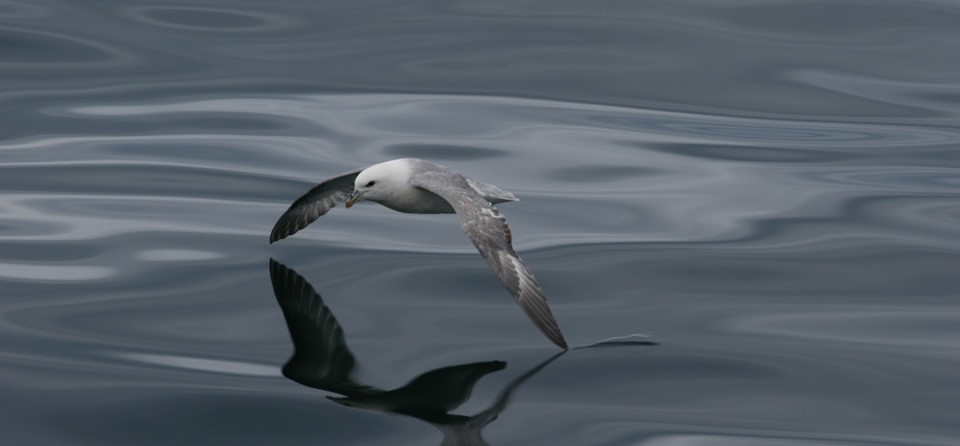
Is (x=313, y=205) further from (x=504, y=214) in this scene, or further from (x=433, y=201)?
(x=504, y=214)

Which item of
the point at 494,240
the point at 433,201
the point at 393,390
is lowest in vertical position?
the point at 393,390

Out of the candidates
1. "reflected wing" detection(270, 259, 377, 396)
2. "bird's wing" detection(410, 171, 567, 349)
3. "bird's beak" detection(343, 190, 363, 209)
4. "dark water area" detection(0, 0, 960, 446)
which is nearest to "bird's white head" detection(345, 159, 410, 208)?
"bird's beak" detection(343, 190, 363, 209)

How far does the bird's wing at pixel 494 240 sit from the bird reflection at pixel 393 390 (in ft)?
0.87

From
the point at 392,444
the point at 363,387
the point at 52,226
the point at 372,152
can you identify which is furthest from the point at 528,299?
the point at 372,152

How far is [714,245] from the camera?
28.8 feet

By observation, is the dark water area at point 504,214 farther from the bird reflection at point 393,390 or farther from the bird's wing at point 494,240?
the bird's wing at point 494,240

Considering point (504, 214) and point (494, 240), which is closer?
point (494, 240)

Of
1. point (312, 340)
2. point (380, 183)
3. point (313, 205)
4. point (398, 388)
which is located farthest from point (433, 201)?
point (398, 388)

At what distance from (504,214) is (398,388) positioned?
3682 mm

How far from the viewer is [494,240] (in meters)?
7.50

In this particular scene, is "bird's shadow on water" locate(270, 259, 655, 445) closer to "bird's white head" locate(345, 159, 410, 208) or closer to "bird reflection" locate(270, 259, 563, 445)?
"bird reflection" locate(270, 259, 563, 445)

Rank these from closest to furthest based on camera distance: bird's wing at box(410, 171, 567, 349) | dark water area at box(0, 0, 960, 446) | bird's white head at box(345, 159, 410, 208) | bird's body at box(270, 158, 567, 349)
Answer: dark water area at box(0, 0, 960, 446), bird's wing at box(410, 171, 567, 349), bird's body at box(270, 158, 567, 349), bird's white head at box(345, 159, 410, 208)

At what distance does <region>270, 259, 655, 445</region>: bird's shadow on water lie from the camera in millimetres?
5840

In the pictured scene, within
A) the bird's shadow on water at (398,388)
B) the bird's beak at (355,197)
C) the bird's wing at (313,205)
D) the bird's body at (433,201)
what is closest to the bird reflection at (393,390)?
the bird's shadow on water at (398,388)
